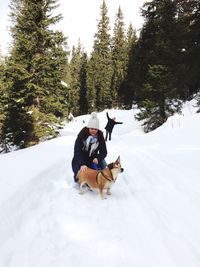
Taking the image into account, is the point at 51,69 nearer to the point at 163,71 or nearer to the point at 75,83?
the point at 163,71

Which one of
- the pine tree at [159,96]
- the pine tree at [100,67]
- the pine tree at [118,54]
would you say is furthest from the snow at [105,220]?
the pine tree at [100,67]

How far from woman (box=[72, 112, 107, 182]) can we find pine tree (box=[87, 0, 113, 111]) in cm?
5760

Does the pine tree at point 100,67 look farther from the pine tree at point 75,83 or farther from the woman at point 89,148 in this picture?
the woman at point 89,148

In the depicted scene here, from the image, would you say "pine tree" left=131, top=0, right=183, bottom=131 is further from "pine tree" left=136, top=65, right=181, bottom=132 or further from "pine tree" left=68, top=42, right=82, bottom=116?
"pine tree" left=68, top=42, right=82, bottom=116

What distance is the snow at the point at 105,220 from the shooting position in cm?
393

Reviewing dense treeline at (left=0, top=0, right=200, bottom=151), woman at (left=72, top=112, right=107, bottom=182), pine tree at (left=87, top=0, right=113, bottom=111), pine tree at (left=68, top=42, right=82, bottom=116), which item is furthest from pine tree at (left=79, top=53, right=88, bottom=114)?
woman at (left=72, top=112, right=107, bottom=182)

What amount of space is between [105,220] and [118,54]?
63.9 m

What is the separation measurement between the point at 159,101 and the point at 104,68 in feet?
145

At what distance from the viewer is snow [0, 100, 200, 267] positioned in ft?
12.9

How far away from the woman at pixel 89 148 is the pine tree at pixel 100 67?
5760cm

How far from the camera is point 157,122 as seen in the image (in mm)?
24281

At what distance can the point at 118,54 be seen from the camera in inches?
2613

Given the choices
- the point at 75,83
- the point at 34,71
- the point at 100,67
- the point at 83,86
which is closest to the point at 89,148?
the point at 34,71

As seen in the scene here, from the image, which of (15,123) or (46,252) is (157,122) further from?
(46,252)
